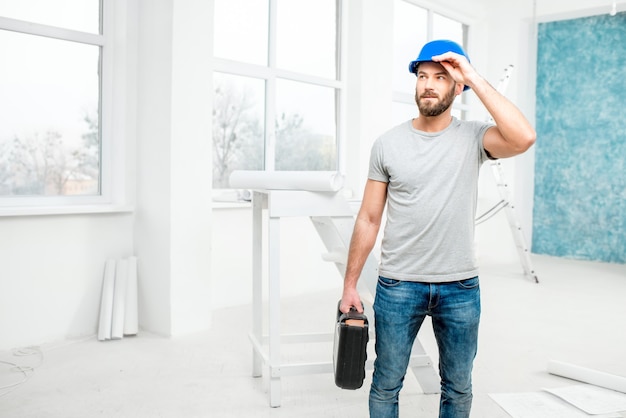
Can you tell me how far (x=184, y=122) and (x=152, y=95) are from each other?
246 mm

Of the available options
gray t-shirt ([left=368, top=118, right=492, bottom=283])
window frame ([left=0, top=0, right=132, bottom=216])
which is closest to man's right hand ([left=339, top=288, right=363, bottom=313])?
gray t-shirt ([left=368, top=118, right=492, bottom=283])

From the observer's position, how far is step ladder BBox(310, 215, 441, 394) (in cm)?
235

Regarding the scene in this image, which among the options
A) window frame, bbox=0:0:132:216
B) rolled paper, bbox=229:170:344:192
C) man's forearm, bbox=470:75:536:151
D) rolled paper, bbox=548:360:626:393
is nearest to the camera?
man's forearm, bbox=470:75:536:151

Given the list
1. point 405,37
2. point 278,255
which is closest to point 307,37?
point 405,37

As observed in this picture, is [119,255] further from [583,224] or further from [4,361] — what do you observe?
[583,224]

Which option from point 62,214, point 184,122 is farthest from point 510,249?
point 62,214

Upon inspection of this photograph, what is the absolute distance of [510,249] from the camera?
6.42m

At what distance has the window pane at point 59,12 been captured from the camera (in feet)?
9.93

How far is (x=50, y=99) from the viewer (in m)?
3.21

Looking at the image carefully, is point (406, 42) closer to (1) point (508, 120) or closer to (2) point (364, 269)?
(2) point (364, 269)

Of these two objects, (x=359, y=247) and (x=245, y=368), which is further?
(x=245, y=368)

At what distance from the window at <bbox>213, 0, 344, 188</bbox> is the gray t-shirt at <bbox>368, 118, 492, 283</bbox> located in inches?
96.4

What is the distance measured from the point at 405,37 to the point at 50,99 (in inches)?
133

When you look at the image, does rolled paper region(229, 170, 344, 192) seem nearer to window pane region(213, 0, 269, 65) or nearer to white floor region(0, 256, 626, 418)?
white floor region(0, 256, 626, 418)
